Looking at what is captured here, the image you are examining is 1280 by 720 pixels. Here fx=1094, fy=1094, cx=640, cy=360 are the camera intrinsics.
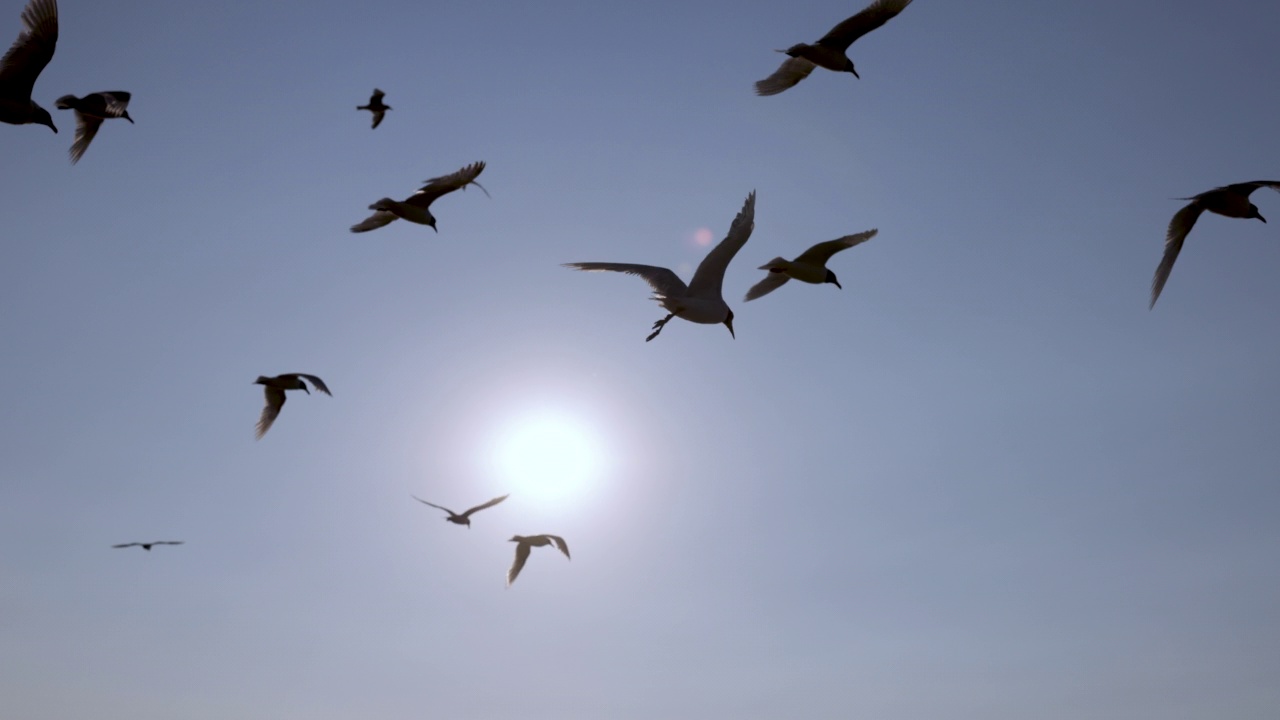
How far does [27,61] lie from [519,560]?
48.7ft

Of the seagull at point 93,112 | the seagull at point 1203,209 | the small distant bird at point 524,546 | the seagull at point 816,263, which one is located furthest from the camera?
the small distant bird at point 524,546

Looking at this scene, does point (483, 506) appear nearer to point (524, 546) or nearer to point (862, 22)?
point (524, 546)

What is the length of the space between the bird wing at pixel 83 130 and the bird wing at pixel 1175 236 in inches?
729

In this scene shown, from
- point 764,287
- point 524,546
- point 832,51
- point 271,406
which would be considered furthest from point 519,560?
point 832,51

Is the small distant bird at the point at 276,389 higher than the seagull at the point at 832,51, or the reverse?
the seagull at the point at 832,51

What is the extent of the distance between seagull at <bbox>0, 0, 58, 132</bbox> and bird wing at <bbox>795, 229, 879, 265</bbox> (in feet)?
41.6

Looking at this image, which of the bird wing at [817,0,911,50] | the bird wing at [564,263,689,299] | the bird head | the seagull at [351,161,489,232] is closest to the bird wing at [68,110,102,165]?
the bird head

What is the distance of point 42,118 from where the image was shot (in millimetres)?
17562

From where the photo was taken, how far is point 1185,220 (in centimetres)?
1780

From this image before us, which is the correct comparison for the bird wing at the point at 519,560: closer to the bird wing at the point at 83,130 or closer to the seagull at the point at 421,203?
the seagull at the point at 421,203

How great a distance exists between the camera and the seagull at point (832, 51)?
18859 millimetres

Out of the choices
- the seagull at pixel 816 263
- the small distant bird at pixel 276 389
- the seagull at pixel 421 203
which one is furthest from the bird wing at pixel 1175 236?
the small distant bird at pixel 276 389

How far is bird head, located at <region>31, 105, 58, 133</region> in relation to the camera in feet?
57.4

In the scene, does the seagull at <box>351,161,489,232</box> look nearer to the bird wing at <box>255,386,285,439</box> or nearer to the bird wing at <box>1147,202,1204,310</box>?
the bird wing at <box>255,386,285,439</box>
